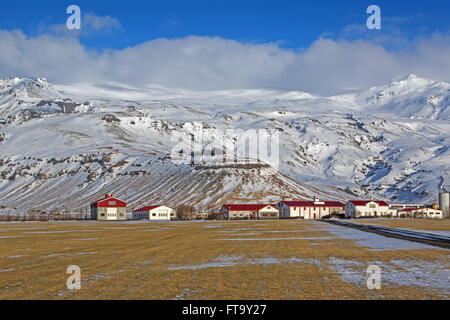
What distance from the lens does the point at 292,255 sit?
3519 centimetres

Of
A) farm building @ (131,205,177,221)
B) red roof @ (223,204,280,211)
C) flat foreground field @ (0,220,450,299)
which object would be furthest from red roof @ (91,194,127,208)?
flat foreground field @ (0,220,450,299)

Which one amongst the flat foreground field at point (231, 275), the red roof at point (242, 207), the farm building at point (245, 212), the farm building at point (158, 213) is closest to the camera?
the flat foreground field at point (231, 275)

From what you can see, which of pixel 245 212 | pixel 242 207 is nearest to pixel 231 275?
pixel 245 212

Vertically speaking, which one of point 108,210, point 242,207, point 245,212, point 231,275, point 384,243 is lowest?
point 245,212

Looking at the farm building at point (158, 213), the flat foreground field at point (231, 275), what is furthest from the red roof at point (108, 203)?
the flat foreground field at point (231, 275)

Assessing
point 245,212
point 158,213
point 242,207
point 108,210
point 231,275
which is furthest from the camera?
point 242,207

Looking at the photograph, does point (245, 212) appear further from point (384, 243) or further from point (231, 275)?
point (231, 275)

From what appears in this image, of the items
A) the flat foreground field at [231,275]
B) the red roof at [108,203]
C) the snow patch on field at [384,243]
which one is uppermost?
the flat foreground field at [231,275]

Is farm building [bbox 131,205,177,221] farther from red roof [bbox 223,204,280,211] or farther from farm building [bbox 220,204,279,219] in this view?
red roof [bbox 223,204,280,211]

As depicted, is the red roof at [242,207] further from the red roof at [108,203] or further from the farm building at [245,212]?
the red roof at [108,203]
